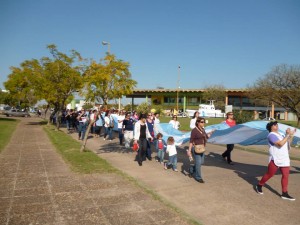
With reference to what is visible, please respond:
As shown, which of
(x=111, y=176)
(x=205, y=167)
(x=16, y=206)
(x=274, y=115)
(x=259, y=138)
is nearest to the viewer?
(x=16, y=206)

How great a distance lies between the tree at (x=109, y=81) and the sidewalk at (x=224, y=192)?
7.97 ft

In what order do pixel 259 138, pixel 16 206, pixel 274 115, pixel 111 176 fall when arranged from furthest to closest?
pixel 274 115 → pixel 259 138 → pixel 111 176 → pixel 16 206

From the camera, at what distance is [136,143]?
33.4 feet

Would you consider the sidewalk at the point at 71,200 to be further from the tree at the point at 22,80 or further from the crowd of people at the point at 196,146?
the tree at the point at 22,80

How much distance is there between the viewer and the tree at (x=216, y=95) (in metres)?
70.3

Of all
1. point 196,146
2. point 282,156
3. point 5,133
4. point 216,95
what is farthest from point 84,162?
point 216,95

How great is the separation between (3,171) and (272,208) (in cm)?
689

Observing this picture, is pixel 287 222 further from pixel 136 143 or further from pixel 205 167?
pixel 136 143

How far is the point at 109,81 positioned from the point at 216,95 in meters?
62.3

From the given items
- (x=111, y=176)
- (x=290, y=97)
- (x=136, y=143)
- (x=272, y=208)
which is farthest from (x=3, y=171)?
(x=290, y=97)

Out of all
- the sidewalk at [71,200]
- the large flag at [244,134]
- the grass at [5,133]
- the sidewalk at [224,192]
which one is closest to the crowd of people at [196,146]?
the sidewalk at [224,192]

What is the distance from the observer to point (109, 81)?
10.5 meters

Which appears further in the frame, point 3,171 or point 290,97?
point 290,97

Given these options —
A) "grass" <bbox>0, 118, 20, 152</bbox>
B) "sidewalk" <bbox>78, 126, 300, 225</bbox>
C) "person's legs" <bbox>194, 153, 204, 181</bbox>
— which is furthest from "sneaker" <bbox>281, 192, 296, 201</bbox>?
"grass" <bbox>0, 118, 20, 152</bbox>
